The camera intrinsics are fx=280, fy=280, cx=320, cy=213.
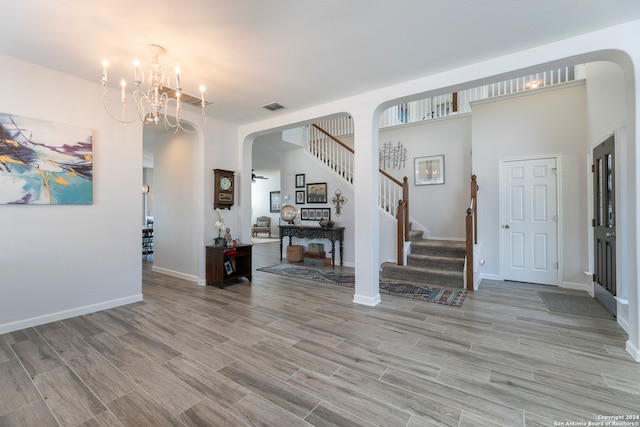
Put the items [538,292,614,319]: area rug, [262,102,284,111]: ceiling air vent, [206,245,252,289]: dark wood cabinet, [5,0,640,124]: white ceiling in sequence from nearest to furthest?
[5,0,640,124]: white ceiling < [538,292,614,319]: area rug < [262,102,284,111]: ceiling air vent < [206,245,252,289]: dark wood cabinet

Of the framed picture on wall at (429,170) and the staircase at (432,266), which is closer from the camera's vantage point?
the staircase at (432,266)

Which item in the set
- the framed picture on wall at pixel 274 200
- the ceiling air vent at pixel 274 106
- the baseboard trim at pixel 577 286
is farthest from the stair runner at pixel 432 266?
the framed picture on wall at pixel 274 200

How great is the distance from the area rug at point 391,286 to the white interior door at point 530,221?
136 centimetres

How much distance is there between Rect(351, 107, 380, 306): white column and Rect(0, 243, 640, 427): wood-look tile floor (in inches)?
12.2

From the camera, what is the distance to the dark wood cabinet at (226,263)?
4480 mm

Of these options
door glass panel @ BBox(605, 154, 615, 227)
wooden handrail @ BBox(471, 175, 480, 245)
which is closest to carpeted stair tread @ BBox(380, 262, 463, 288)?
wooden handrail @ BBox(471, 175, 480, 245)

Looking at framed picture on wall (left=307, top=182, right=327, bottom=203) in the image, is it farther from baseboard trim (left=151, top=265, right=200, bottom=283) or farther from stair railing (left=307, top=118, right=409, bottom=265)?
baseboard trim (left=151, top=265, right=200, bottom=283)

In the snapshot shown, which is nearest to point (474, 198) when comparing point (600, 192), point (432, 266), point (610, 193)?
point (432, 266)

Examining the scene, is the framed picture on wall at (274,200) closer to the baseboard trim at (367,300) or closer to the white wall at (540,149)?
the white wall at (540,149)

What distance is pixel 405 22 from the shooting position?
2332 mm

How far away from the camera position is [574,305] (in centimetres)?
361

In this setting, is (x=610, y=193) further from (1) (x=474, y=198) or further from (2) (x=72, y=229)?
(2) (x=72, y=229)

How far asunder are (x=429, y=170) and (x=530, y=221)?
2.21 metres

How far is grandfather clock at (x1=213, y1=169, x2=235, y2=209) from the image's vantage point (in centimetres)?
480
